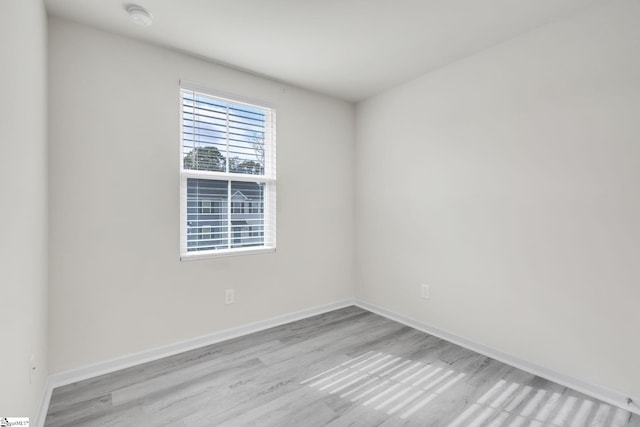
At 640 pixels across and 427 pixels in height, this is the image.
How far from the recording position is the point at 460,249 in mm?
2689

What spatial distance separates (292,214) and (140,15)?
6.54 ft

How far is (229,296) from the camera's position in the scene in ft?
9.20

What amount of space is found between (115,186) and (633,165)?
11.1 feet

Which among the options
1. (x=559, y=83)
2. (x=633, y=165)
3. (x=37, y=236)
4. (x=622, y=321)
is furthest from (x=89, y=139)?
(x=622, y=321)

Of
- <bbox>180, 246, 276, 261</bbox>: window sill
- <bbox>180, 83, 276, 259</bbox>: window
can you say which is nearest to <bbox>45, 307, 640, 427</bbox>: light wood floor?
<bbox>180, 246, 276, 261</bbox>: window sill

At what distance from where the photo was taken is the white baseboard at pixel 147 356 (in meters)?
1.98

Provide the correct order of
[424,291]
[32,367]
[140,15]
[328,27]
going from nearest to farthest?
1. [32,367]
2. [140,15]
3. [328,27]
4. [424,291]

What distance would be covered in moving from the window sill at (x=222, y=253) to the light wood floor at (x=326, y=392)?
0.77 metres

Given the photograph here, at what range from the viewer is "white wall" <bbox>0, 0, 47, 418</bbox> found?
1123 millimetres

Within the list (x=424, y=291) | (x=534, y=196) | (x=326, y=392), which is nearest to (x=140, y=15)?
(x=326, y=392)

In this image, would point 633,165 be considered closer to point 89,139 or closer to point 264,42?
point 264,42

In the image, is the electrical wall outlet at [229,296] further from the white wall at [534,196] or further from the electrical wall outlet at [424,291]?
the electrical wall outlet at [424,291]

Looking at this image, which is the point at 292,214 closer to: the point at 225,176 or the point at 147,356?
the point at 225,176

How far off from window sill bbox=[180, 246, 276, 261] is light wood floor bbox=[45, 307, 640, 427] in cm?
77
